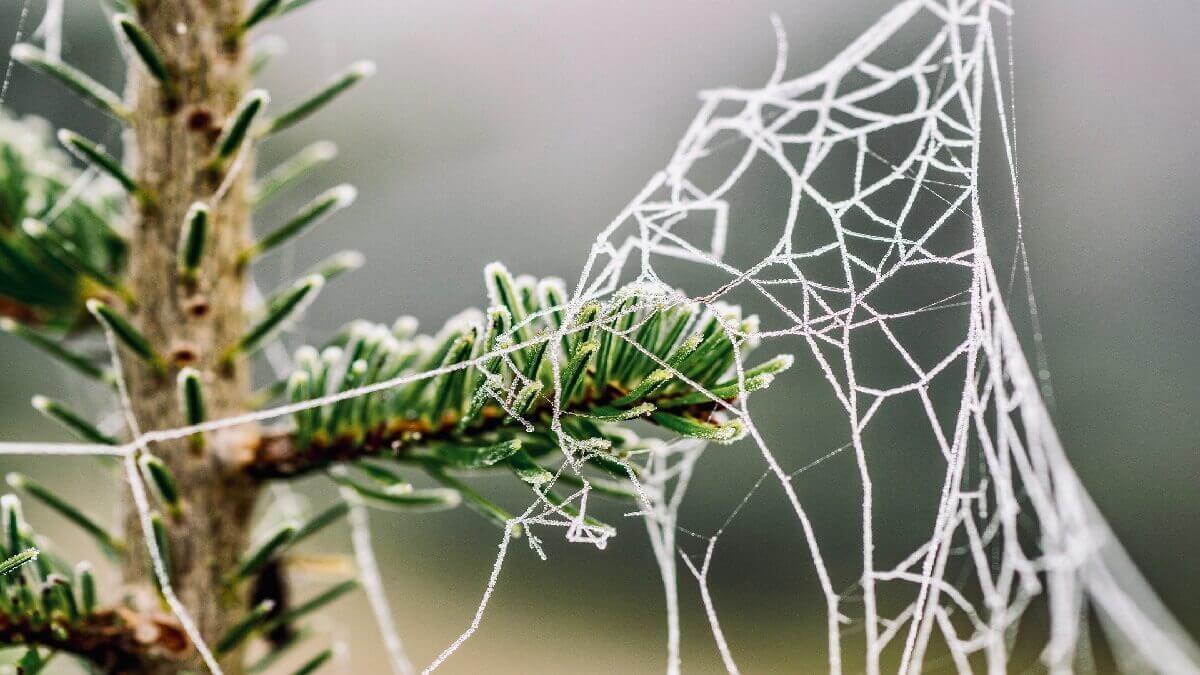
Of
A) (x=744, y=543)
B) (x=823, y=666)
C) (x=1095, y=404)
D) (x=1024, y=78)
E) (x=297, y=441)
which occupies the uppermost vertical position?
(x=1024, y=78)

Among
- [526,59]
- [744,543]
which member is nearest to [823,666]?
[744,543]

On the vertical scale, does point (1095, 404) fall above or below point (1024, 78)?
below

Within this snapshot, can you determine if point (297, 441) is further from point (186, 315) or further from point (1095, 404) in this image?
point (1095, 404)

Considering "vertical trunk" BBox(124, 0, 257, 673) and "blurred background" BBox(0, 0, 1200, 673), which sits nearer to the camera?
"vertical trunk" BBox(124, 0, 257, 673)

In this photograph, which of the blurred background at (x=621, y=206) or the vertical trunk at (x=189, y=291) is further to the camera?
the blurred background at (x=621, y=206)
